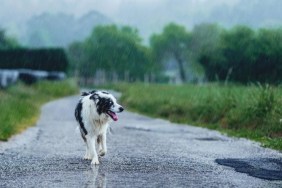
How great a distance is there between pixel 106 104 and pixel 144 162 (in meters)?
1.32

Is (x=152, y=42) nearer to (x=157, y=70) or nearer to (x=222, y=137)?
(x=157, y=70)

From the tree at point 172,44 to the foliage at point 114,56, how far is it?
313 centimetres

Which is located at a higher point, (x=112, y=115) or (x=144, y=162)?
(x=112, y=115)

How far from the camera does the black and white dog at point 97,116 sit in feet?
41.6

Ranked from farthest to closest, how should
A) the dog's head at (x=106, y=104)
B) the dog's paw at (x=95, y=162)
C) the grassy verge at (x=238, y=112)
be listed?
the grassy verge at (x=238, y=112)
the dog's head at (x=106, y=104)
the dog's paw at (x=95, y=162)

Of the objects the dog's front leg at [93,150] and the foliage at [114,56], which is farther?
the foliage at [114,56]

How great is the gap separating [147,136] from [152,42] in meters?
122

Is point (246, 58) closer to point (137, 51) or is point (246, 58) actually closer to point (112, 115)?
point (112, 115)

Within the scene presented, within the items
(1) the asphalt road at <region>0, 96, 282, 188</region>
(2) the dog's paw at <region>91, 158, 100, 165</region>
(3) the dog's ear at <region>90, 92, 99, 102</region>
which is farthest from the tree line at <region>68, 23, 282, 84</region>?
(2) the dog's paw at <region>91, 158, 100, 165</region>

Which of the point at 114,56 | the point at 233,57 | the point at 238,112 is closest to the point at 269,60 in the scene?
the point at 233,57

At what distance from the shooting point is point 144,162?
12305 millimetres

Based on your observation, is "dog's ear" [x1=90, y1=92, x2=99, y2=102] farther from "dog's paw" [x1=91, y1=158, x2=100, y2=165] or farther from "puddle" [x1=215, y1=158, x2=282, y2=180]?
"puddle" [x1=215, y1=158, x2=282, y2=180]

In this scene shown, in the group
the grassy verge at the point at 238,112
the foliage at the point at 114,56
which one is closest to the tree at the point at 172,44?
the foliage at the point at 114,56

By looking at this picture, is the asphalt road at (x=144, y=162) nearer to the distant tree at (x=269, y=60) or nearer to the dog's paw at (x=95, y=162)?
the dog's paw at (x=95, y=162)
